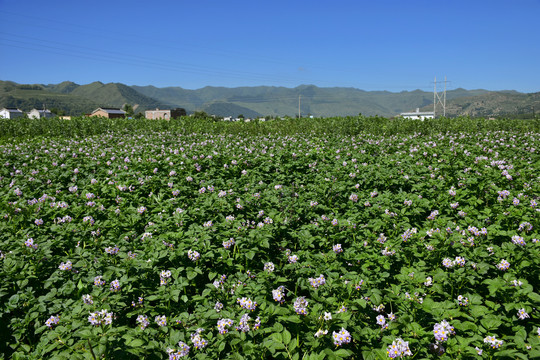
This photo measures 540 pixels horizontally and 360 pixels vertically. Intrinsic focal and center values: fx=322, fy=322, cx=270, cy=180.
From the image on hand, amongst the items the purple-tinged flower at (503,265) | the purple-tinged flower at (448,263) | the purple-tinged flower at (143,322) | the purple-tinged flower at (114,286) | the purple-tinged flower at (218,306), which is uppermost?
the purple-tinged flower at (503,265)

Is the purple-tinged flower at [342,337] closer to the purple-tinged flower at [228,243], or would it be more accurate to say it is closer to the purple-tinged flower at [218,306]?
the purple-tinged flower at [218,306]

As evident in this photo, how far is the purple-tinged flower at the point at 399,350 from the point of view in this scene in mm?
2244

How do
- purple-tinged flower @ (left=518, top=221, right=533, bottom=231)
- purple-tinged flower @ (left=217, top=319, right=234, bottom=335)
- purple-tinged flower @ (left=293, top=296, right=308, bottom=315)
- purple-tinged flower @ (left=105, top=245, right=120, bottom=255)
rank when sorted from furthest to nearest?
1. purple-tinged flower @ (left=518, top=221, right=533, bottom=231)
2. purple-tinged flower @ (left=105, top=245, right=120, bottom=255)
3. purple-tinged flower @ (left=293, top=296, right=308, bottom=315)
4. purple-tinged flower @ (left=217, top=319, right=234, bottom=335)

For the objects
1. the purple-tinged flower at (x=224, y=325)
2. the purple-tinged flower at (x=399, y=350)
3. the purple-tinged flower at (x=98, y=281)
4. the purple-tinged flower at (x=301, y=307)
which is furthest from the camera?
the purple-tinged flower at (x=98, y=281)

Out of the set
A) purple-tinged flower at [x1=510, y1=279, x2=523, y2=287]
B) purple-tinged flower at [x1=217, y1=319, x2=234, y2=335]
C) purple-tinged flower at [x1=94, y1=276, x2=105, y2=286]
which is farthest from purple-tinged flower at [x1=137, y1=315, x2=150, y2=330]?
purple-tinged flower at [x1=510, y1=279, x2=523, y2=287]

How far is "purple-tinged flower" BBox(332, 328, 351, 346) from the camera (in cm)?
238

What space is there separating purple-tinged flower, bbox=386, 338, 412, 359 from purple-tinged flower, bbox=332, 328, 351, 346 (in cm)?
29

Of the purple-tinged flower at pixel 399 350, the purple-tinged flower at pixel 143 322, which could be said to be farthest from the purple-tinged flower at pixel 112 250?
the purple-tinged flower at pixel 399 350

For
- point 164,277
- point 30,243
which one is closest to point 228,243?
point 164,277

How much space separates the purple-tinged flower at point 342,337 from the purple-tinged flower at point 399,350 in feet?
0.95

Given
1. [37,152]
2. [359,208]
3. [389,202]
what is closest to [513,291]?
[389,202]

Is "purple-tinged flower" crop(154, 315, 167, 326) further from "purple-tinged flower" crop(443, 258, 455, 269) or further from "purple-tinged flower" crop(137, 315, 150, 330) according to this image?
"purple-tinged flower" crop(443, 258, 455, 269)

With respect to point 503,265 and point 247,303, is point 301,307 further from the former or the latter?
point 503,265

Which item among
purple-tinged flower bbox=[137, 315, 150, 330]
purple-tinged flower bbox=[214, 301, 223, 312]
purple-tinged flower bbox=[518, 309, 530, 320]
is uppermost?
purple-tinged flower bbox=[214, 301, 223, 312]
